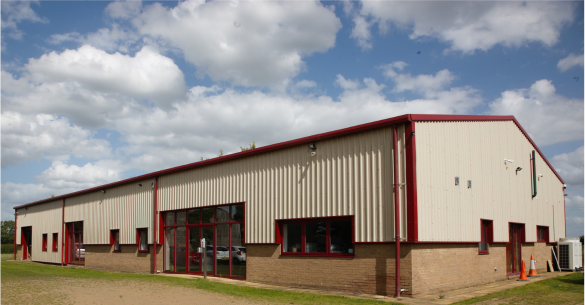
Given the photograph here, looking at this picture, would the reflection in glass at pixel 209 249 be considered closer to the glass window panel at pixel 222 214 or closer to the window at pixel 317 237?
the glass window panel at pixel 222 214

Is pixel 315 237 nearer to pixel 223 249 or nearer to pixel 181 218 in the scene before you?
pixel 223 249

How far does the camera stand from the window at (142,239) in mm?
22938

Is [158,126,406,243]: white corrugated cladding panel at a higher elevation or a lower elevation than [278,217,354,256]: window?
higher

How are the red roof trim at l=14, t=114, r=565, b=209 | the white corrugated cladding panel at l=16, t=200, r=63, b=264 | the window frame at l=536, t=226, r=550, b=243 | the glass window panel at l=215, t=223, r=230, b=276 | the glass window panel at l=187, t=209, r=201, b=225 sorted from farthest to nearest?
the white corrugated cladding panel at l=16, t=200, r=63, b=264 < the window frame at l=536, t=226, r=550, b=243 < the glass window panel at l=187, t=209, r=201, b=225 < the glass window panel at l=215, t=223, r=230, b=276 < the red roof trim at l=14, t=114, r=565, b=209

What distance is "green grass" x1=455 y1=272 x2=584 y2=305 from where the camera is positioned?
11.9 meters

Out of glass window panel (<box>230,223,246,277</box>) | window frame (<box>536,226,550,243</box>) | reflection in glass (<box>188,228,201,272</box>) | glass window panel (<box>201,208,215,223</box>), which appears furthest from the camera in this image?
window frame (<box>536,226,550,243</box>)

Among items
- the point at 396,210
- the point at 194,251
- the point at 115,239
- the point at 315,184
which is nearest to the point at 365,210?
the point at 396,210

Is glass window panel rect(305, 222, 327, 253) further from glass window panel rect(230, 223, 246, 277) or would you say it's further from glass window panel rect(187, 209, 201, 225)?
glass window panel rect(187, 209, 201, 225)

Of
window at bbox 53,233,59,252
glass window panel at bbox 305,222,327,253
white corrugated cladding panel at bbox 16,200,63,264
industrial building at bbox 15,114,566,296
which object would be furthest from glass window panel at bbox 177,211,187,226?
window at bbox 53,233,59,252

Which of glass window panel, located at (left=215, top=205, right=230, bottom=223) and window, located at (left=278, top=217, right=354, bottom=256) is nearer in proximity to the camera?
window, located at (left=278, top=217, right=354, bottom=256)

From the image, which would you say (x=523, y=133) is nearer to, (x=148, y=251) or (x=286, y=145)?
(x=286, y=145)

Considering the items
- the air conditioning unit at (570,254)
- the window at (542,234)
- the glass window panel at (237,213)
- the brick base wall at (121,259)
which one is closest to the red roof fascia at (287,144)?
the glass window panel at (237,213)

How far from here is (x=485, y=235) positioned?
16.3m

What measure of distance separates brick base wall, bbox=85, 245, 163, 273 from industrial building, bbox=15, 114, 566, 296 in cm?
10
